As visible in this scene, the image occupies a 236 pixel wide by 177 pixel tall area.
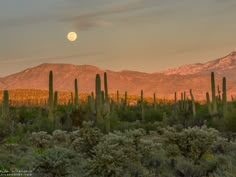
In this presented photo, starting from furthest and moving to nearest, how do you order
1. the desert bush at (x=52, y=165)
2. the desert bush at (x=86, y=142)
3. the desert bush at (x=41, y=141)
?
the desert bush at (x=41, y=141) < the desert bush at (x=86, y=142) < the desert bush at (x=52, y=165)

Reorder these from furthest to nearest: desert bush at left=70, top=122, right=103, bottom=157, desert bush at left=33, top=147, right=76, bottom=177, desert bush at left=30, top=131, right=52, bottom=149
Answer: desert bush at left=30, top=131, right=52, bottom=149 < desert bush at left=70, top=122, right=103, bottom=157 < desert bush at left=33, top=147, right=76, bottom=177

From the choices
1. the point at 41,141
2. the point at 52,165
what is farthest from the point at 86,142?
the point at 41,141

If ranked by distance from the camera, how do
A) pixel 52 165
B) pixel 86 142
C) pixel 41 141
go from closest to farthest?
1. pixel 52 165
2. pixel 86 142
3. pixel 41 141

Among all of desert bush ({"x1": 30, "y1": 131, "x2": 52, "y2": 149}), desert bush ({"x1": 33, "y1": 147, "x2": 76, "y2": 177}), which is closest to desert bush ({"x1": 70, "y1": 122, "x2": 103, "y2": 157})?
desert bush ({"x1": 33, "y1": 147, "x2": 76, "y2": 177})

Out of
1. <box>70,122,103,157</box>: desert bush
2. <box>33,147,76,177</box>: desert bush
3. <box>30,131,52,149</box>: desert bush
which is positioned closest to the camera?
<box>33,147,76,177</box>: desert bush

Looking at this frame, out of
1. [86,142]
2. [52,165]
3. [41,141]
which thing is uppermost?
[86,142]

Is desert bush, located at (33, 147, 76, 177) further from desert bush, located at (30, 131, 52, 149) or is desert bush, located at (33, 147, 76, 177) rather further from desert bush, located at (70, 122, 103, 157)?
desert bush, located at (30, 131, 52, 149)

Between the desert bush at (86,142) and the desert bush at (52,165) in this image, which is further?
the desert bush at (86,142)

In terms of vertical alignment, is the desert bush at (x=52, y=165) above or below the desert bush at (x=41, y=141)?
above

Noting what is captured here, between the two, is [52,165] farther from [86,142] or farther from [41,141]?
[41,141]

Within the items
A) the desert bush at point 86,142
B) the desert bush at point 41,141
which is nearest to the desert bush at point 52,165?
the desert bush at point 86,142

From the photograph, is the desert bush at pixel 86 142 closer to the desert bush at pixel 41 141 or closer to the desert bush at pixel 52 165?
the desert bush at pixel 52 165

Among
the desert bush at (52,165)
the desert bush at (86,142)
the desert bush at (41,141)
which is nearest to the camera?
the desert bush at (52,165)

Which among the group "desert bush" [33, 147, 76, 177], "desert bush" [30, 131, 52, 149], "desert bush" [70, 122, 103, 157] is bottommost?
"desert bush" [30, 131, 52, 149]
